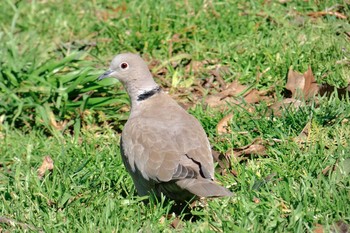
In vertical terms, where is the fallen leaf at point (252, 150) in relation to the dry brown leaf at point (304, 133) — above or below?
below

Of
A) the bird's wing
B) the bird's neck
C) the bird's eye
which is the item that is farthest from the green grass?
the bird's eye

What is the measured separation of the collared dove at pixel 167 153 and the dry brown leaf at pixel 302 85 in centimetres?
121

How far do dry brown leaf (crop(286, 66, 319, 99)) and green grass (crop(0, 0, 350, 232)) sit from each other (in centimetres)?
15

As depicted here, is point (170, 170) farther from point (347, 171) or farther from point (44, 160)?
point (44, 160)

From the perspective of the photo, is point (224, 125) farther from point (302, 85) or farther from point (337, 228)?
point (337, 228)

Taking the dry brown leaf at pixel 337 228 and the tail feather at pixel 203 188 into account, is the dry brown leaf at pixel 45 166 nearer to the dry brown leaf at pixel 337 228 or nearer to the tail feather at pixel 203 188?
the tail feather at pixel 203 188

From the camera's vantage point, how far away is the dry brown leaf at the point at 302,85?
650 centimetres

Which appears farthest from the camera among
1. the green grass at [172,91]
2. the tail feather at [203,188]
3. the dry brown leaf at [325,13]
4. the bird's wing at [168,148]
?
the dry brown leaf at [325,13]

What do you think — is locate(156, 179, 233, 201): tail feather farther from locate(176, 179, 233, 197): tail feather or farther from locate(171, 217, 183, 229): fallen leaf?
locate(171, 217, 183, 229): fallen leaf

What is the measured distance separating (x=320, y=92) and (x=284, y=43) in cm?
103

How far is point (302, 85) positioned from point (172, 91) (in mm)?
1372

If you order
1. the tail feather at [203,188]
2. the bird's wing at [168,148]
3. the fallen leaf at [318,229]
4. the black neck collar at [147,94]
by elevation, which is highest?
the black neck collar at [147,94]

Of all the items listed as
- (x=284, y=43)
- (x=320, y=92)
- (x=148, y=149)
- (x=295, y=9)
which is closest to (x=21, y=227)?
(x=148, y=149)

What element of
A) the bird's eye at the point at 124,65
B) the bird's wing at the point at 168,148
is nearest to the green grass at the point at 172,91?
the bird's wing at the point at 168,148
